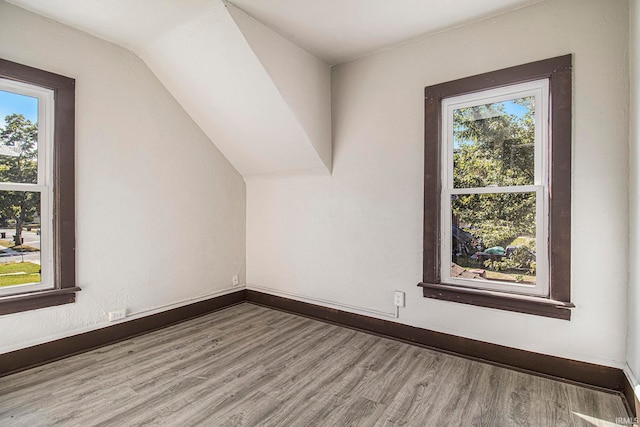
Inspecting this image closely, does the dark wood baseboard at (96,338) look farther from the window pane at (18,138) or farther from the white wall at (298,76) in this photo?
the white wall at (298,76)

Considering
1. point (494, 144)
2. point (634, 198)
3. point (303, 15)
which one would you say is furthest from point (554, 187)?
point (303, 15)

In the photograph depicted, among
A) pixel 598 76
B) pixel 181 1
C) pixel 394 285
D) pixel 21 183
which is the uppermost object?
pixel 181 1

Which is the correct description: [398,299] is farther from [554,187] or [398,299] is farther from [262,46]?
[262,46]

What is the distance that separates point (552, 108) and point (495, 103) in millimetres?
382

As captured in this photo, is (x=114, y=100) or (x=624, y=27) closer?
(x=624, y=27)

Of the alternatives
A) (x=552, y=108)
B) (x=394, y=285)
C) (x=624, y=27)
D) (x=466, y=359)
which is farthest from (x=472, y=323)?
(x=624, y=27)

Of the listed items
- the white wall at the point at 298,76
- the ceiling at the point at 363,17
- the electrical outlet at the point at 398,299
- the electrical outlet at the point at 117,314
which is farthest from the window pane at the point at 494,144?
the electrical outlet at the point at 117,314

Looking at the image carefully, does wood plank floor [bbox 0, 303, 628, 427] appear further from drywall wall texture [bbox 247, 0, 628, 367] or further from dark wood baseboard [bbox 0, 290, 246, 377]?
drywall wall texture [bbox 247, 0, 628, 367]

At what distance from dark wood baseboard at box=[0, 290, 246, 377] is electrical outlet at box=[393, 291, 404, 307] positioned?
6.49 feet

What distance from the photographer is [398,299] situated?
2740 mm

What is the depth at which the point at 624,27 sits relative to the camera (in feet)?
6.29

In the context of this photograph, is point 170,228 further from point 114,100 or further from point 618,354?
point 618,354

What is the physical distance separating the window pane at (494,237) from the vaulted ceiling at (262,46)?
1.35 metres

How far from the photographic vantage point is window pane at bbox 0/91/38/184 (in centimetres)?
222
